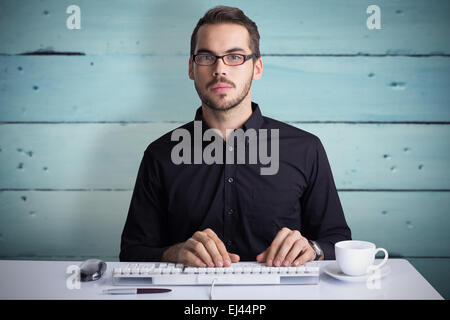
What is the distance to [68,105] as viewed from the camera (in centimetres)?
137

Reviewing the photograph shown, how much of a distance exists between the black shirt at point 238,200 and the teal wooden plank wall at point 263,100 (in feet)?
0.59

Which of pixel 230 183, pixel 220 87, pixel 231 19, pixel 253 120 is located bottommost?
pixel 230 183

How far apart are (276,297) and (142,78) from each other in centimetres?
93

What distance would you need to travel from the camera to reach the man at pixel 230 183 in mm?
1168

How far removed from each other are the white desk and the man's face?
59 cm

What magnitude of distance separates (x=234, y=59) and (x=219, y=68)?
0.21ft

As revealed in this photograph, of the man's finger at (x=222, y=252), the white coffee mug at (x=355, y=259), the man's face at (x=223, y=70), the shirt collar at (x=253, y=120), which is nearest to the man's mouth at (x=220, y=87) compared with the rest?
the man's face at (x=223, y=70)

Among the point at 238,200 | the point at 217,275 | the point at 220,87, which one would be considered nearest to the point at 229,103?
the point at 220,87

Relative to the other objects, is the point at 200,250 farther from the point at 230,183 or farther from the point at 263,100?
the point at 263,100

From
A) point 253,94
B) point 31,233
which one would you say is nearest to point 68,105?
point 31,233

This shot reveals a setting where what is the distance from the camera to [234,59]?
46.1 inches

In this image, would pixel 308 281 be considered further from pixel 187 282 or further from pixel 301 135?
pixel 301 135
